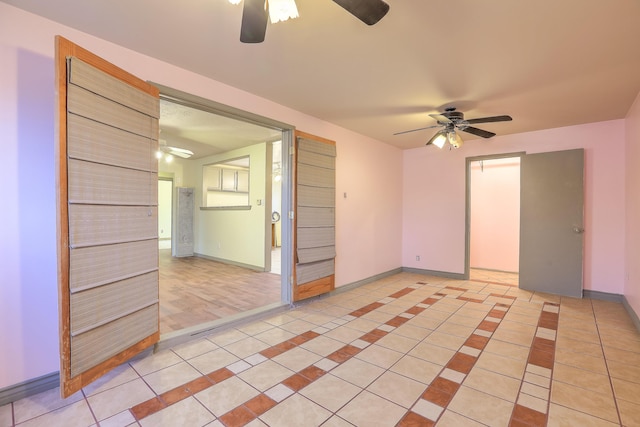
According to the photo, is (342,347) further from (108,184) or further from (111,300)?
(108,184)

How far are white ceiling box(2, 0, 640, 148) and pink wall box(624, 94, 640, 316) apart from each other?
32 cm

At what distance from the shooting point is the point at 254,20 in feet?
4.85

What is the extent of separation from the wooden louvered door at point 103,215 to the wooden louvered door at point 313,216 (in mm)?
1632

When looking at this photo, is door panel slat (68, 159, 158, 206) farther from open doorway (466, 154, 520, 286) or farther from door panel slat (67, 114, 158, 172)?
open doorway (466, 154, 520, 286)

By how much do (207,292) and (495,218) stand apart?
5.57m

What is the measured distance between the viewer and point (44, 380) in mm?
1973

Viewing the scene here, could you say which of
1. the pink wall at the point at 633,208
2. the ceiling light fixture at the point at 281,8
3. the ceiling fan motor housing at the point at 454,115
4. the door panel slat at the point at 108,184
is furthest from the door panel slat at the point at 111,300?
the pink wall at the point at 633,208

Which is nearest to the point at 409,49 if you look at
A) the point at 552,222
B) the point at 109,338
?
the point at 109,338

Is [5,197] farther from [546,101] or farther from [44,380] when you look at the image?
[546,101]

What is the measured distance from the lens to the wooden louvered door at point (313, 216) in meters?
3.63

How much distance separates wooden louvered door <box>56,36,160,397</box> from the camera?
1753 millimetres

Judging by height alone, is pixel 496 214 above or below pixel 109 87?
below

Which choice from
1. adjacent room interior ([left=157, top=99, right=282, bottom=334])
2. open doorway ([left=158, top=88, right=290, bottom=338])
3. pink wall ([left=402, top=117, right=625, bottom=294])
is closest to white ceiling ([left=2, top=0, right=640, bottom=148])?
open doorway ([left=158, top=88, right=290, bottom=338])

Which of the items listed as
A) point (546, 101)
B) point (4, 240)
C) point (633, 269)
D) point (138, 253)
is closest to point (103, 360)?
point (138, 253)
